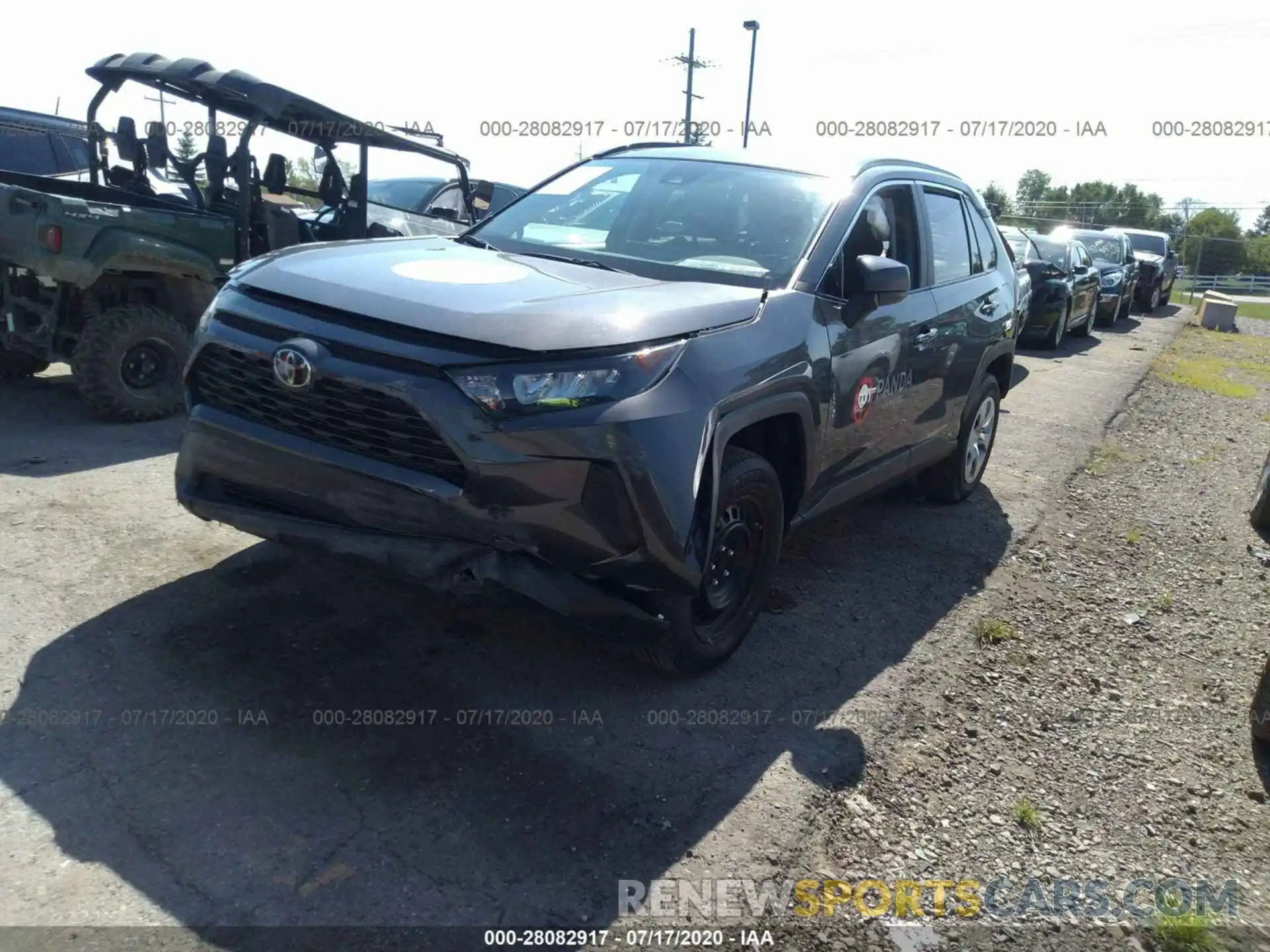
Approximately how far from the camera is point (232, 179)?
7.20 m

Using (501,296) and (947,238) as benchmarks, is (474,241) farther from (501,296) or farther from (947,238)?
(947,238)

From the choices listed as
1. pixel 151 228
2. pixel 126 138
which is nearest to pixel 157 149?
pixel 126 138

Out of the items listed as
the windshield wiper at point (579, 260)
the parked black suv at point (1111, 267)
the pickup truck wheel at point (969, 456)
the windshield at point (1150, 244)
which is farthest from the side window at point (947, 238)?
the windshield at point (1150, 244)

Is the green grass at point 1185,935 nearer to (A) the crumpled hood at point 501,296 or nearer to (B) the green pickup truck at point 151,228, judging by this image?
(A) the crumpled hood at point 501,296

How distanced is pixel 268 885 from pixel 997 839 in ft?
6.84

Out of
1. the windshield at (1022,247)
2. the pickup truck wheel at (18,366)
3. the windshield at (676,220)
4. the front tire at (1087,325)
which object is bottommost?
the front tire at (1087,325)

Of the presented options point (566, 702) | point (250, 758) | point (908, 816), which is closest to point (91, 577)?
point (250, 758)

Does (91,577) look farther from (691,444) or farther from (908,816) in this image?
(908,816)

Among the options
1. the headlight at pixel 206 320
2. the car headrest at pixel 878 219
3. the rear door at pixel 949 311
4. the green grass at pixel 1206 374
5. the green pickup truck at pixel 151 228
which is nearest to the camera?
the headlight at pixel 206 320

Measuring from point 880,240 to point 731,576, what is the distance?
172 cm

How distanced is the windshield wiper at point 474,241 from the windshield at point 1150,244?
2147 cm

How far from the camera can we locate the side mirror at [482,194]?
26.9 feet

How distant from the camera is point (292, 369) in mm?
3070

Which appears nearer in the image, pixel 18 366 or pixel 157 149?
pixel 18 366
